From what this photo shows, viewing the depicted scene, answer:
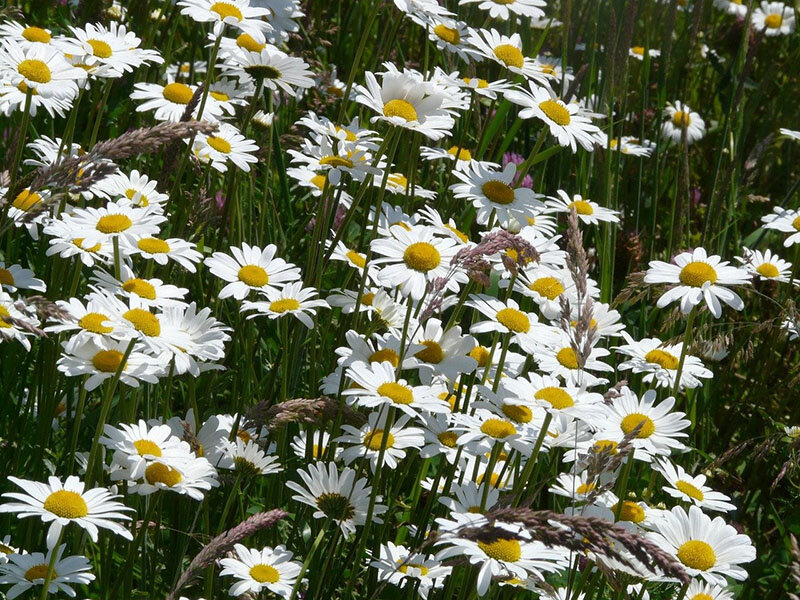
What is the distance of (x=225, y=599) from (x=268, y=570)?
206mm

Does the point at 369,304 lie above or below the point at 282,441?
above

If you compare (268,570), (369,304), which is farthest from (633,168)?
(268,570)

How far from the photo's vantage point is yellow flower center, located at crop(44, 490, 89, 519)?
1.43 m

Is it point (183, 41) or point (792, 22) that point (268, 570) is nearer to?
point (183, 41)

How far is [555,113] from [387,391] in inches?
32.0

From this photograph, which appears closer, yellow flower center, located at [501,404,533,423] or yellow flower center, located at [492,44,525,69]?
yellow flower center, located at [501,404,533,423]

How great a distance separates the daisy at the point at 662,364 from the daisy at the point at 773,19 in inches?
Result: 149

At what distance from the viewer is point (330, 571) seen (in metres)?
1.96

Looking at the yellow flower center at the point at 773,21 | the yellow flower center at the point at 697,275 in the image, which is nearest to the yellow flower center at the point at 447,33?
the yellow flower center at the point at 697,275

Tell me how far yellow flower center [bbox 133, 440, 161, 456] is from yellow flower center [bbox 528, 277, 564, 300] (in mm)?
798

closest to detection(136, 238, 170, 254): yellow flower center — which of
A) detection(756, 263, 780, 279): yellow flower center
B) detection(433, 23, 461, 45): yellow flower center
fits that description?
detection(433, 23, 461, 45): yellow flower center

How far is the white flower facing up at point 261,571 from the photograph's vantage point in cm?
161

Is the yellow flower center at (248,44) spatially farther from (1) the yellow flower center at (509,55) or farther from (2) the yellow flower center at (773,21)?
(2) the yellow flower center at (773,21)

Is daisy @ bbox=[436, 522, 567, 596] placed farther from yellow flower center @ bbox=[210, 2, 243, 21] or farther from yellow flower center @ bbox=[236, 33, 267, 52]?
yellow flower center @ bbox=[236, 33, 267, 52]
